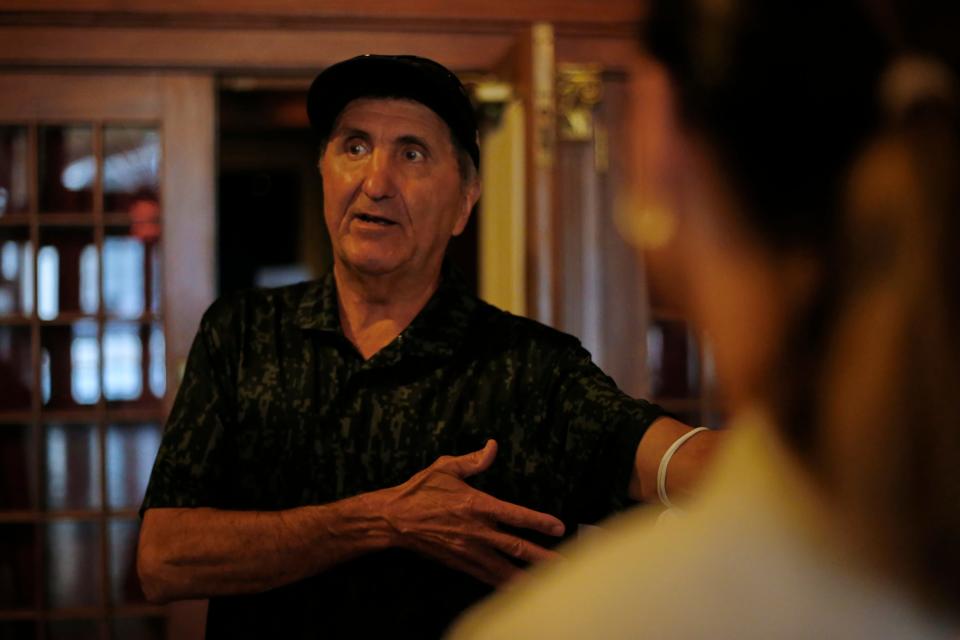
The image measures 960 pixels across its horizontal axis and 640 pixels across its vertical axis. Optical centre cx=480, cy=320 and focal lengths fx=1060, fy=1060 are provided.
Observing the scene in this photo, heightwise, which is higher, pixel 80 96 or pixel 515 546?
pixel 80 96

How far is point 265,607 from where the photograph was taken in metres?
1.52

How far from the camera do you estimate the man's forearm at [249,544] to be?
1.44m

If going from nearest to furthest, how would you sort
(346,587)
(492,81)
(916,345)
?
(916,345) → (346,587) → (492,81)

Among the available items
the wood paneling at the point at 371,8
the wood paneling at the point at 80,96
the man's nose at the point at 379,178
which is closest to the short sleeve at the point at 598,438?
the man's nose at the point at 379,178

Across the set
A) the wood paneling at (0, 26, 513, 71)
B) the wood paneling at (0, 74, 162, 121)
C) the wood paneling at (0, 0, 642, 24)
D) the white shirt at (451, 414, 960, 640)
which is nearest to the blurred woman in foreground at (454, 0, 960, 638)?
the white shirt at (451, 414, 960, 640)

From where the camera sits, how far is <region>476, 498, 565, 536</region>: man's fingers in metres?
1.42

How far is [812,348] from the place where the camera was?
1.75ft

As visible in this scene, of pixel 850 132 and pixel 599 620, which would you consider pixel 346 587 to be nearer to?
pixel 599 620

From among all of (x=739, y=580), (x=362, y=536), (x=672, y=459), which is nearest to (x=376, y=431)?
(x=362, y=536)

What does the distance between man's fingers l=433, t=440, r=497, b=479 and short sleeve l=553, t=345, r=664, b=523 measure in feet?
0.49

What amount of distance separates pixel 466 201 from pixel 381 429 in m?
0.45

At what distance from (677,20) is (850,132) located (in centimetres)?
11

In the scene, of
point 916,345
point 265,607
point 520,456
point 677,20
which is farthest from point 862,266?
point 265,607

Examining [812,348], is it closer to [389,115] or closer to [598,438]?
[598,438]
